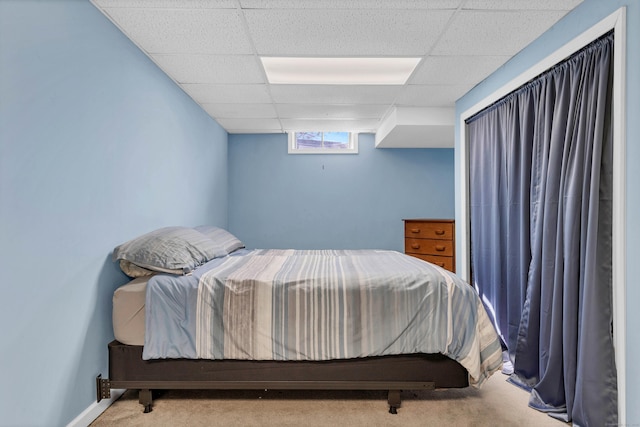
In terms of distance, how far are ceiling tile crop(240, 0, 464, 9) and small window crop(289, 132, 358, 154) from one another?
2.88 metres

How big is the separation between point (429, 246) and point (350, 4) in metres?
2.79

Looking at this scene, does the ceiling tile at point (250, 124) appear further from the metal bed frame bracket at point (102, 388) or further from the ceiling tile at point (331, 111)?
the metal bed frame bracket at point (102, 388)

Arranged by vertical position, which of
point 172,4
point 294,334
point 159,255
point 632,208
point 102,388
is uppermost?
point 172,4

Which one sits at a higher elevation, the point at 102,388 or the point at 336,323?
the point at 336,323

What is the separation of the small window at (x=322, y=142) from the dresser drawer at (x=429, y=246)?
150 cm

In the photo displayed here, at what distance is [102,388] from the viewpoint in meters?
1.81

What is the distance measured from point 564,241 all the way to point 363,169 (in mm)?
3112

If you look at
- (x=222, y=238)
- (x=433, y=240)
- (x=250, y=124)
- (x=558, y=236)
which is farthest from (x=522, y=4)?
(x=250, y=124)

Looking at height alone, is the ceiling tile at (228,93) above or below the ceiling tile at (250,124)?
below

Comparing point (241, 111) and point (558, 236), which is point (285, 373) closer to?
point (558, 236)

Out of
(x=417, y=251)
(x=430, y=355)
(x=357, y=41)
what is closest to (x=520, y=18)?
(x=357, y=41)

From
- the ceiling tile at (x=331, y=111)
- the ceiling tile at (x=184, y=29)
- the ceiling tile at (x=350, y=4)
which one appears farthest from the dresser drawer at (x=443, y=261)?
the ceiling tile at (x=184, y=29)

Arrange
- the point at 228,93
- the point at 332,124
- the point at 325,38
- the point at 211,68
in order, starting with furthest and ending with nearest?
the point at 332,124
the point at 228,93
the point at 211,68
the point at 325,38

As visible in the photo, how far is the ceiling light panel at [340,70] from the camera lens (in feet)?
9.14
